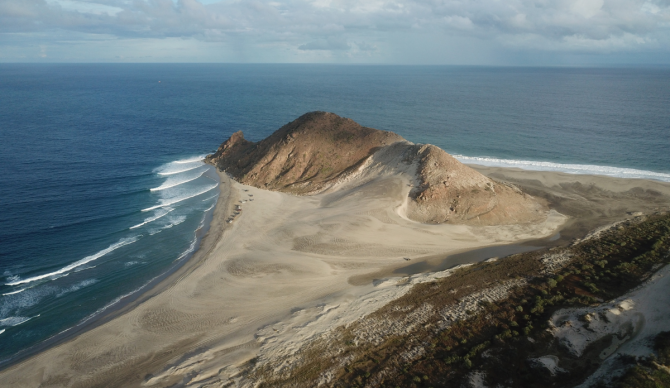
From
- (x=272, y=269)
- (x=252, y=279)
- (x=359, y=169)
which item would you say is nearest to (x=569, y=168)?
(x=359, y=169)

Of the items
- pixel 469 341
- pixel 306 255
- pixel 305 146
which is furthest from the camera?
pixel 305 146

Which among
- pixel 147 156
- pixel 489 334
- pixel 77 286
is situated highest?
pixel 147 156

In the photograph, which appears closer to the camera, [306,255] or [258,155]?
[306,255]

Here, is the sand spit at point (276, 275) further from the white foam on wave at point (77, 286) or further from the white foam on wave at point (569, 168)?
the white foam on wave at point (569, 168)

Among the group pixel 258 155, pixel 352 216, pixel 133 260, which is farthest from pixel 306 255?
pixel 258 155

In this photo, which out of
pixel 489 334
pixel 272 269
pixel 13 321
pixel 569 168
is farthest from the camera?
pixel 569 168

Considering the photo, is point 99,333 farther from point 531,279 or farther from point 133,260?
point 531,279

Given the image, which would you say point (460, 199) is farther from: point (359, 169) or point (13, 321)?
point (13, 321)

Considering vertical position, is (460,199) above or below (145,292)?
above
